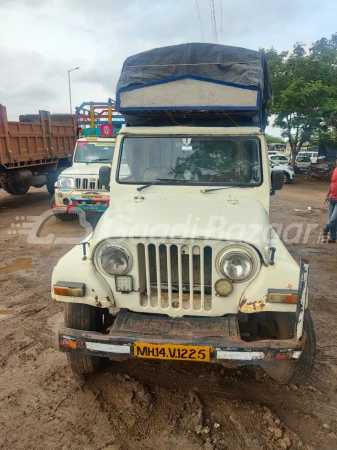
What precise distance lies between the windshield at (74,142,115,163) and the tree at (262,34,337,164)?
12.9 meters

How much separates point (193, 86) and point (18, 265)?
4334mm

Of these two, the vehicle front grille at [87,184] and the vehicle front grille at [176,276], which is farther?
the vehicle front grille at [87,184]

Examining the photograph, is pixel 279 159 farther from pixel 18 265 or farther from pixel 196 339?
pixel 196 339

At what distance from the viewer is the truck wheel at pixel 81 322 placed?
2.93 metres

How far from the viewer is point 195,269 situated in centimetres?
289

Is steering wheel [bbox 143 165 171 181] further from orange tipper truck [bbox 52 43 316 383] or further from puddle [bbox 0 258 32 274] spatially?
puddle [bbox 0 258 32 274]

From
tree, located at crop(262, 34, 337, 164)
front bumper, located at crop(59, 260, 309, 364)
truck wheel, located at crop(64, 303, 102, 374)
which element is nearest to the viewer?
front bumper, located at crop(59, 260, 309, 364)

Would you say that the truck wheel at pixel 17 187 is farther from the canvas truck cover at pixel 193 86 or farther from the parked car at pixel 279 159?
the parked car at pixel 279 159

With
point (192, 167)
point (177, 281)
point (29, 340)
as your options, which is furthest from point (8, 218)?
point (177, 281)

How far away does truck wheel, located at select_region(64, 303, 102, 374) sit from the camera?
2.93 meters

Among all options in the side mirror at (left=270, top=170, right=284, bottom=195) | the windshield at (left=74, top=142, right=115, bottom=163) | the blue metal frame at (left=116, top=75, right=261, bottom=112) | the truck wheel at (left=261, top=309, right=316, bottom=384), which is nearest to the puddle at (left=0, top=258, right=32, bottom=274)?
the blue metal frame at (left=116, top=75, right=261, bottom=112)

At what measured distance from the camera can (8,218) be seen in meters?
10.3

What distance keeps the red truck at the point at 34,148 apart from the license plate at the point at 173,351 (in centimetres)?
931

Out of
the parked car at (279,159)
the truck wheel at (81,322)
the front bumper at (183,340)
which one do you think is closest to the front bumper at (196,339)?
the front bumper at (183,340)
